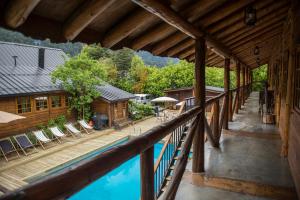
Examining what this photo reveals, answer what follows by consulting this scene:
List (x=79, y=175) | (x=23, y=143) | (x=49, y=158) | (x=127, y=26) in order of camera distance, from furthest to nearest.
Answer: (x=23, y=143), (x=49, y=158), (x=127, y=26), (x=79, y=175)

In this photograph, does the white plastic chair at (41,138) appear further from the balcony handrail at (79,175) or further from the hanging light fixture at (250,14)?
the balcony handrail at (79,175)

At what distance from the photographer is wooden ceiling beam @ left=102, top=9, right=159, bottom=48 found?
2.10m

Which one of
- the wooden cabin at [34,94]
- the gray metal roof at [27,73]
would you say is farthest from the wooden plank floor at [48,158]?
the gray metal roof at [27,73]

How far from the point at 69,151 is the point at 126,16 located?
912 centimetres

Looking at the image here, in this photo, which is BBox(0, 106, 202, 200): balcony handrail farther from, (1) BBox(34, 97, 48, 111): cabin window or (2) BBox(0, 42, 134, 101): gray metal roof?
(1) BBox(34, 97, 48, 111): cabin window

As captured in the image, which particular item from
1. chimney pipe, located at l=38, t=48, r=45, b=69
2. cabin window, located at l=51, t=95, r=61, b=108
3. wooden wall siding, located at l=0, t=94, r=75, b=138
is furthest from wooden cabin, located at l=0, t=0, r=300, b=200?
chimney pipe, located at l=38, t=48, r=45, b=69

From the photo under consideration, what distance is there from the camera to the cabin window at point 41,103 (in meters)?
12.9

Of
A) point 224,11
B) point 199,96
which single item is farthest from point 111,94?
point 224,11

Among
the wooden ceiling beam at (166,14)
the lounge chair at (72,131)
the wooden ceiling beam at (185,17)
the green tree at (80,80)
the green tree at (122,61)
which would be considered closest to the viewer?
the wooden ceiling beam at (166,14)

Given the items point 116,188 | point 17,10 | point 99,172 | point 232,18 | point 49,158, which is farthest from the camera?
point 49,158

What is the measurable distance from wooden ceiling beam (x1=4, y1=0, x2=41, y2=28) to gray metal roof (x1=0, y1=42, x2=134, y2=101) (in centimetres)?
1111

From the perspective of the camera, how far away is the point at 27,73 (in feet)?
46.6

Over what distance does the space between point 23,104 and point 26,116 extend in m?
0.64

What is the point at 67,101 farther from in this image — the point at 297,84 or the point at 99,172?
the point at 99,172
